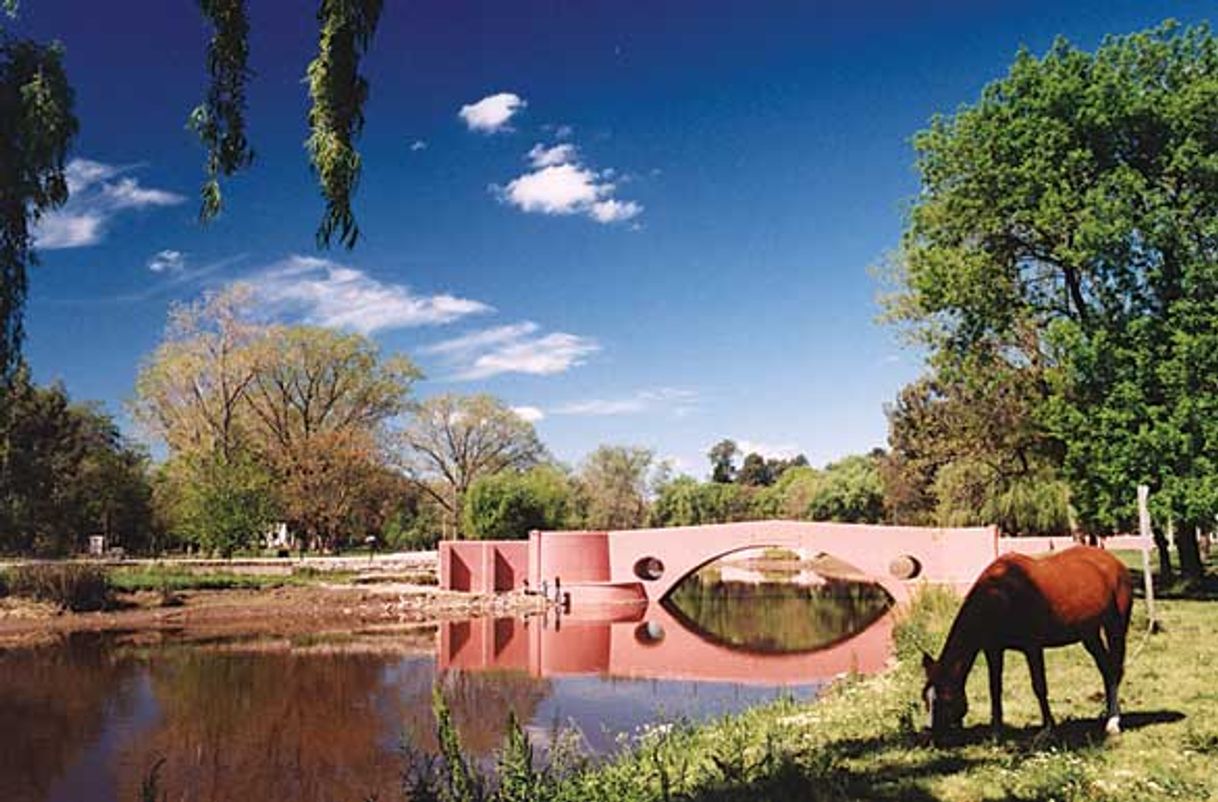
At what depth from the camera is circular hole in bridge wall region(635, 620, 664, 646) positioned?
2388cm

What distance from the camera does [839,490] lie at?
6081 cm

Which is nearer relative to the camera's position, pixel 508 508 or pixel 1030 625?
pixel 1030 625

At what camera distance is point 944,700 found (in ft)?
21.8

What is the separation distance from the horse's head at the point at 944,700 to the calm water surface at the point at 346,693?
2919 mm

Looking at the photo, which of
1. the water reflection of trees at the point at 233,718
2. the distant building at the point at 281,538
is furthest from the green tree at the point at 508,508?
the water reflection of trees at the point at 233,718

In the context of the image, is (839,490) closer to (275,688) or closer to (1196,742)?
(275,688)

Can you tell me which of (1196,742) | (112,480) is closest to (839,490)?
(112,480)

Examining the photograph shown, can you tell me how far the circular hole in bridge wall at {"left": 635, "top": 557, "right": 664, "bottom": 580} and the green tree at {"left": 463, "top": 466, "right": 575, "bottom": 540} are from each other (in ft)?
15.0

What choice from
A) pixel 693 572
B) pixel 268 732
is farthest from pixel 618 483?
pixel 268 732

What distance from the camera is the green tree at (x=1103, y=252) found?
15.6m

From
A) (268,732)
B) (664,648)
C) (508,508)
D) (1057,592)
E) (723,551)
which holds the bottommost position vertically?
(664,648)

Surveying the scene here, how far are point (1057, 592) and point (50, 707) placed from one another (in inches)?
610

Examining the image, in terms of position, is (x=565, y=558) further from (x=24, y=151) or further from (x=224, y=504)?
(x=24, y=151)

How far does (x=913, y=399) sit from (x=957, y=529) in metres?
16.2
